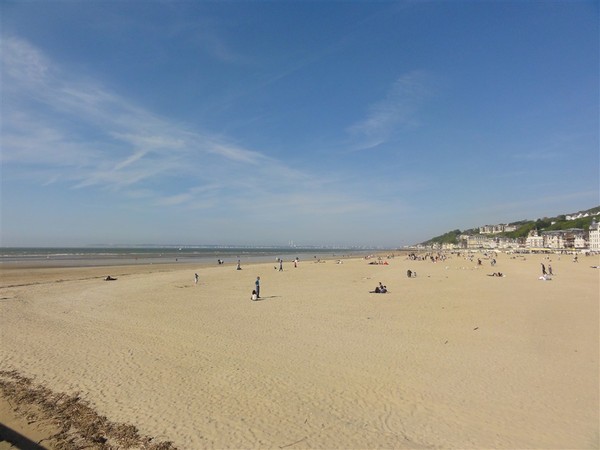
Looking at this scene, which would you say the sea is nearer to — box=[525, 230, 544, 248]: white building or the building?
the building

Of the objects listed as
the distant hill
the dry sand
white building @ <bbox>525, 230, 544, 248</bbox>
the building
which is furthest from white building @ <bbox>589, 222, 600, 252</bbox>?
the dry sand

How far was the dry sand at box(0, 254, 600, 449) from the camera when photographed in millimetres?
6387

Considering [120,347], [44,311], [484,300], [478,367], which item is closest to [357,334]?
[478,367]

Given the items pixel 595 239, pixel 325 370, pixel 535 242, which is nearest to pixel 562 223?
pixel 535 242

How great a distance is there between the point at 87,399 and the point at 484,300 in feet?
62.4

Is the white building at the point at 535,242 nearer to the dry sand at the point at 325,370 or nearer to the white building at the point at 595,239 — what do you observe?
the white building at the point at 595,239

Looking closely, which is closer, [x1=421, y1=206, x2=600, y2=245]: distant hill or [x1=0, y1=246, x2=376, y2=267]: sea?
[x1=0, y1=246, x2=376, y2=267]: sea

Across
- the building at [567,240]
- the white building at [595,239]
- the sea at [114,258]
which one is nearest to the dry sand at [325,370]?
Result: the sea at [114,258]

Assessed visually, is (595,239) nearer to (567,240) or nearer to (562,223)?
(567,240)

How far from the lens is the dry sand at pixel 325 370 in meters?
6.39

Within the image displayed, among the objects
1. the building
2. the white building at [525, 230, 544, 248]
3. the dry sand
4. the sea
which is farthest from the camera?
the white building at [525, 230, 544, 248]

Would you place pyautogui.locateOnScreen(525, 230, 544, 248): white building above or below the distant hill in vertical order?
below

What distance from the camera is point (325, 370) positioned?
923 cm

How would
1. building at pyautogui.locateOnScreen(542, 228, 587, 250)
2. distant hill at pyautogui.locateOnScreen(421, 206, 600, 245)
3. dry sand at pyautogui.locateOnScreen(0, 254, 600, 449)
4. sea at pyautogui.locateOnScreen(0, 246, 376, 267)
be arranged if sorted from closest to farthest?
dry sand at pyautogui.locateOnScreen(0, 254, 600, 449) < sea at pyautogui.locateOnScreen(0, 246, 376, 267) < building at pyautogui.locateOnScreen(542, 228, 587, 250) < distant hill at pyautogui.locateOnScreen(421, 206, 600, 245)
